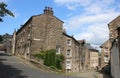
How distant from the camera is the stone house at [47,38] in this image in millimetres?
54656

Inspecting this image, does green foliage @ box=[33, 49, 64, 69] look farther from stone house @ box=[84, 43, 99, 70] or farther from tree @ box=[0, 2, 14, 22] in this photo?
tree @ box=[0, 2, 14, 22]

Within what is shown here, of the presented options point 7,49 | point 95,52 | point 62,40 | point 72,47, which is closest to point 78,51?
point 72,47

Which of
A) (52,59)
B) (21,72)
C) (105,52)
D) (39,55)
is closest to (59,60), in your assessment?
(52,59)

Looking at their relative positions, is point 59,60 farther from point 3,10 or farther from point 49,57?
point 3,10

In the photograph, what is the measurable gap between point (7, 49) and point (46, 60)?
4859cm

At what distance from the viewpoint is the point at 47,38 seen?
56375 millimetres

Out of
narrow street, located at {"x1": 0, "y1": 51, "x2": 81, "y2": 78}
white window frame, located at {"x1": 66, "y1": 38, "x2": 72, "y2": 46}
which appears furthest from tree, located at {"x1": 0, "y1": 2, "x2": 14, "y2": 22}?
white window frame, located at {"x1": 66, "y1": 38, "x2": 72, "y2": 46}

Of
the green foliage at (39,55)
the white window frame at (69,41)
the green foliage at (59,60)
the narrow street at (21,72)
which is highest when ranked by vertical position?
the white window frame at (69,41)

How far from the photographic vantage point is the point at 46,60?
168ft

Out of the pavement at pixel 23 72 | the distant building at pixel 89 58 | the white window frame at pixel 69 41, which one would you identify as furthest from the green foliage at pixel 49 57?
the distant building at pixel 89 58

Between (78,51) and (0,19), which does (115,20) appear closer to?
(78,51)

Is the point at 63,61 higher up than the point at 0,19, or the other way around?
→ the point at 0,19

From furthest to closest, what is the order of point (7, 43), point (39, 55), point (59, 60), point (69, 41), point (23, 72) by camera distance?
point (7, 43)
point (69, 41)
point (59, 60)
point (39, 55)
point (23, 72)

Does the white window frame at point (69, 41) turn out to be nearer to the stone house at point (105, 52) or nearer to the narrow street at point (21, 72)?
the stone house at point (105, 52)
